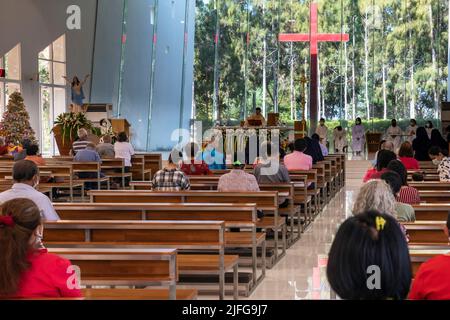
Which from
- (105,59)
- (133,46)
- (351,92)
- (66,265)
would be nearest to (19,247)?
(66,265)

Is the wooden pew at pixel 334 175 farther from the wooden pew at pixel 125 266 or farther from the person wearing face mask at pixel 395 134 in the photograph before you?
the wooden pew at pixel 125 266

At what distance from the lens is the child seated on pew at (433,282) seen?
108 inches

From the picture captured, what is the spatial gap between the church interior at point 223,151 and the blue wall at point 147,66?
0.05 metres

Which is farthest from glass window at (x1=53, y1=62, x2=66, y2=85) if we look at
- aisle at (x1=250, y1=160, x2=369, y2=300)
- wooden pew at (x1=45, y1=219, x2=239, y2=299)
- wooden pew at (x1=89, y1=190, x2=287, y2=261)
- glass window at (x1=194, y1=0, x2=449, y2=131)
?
wooden pew at (x1=45, y1=219, x2=239, y2=299)

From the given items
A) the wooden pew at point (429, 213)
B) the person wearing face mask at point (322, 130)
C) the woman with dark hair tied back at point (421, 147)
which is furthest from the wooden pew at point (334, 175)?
the person wearing face mask at point (322, 130)

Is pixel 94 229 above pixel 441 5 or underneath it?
underneath

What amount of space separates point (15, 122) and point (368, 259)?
1529 cm

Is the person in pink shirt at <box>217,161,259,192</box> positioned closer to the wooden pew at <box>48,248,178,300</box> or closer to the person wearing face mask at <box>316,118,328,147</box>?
the wooden pew at <box>48,248,178,300</box>

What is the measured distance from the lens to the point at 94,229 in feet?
18.5

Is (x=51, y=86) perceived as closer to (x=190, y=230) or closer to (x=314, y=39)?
(x=314, y=39)

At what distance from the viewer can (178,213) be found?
22.2ft
